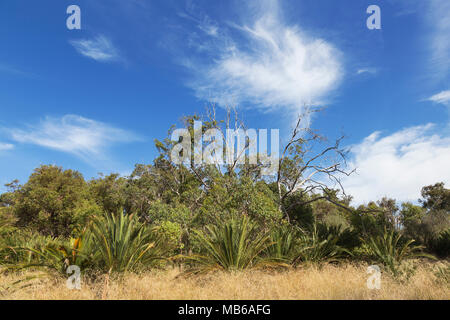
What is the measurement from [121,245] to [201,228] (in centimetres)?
690

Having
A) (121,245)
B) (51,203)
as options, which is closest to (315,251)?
(121,245)

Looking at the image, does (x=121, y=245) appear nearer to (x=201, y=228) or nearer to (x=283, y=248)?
(x=283, y=248)

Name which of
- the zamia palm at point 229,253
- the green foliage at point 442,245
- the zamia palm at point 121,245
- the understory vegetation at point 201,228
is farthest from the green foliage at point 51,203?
the green foliage at point 442,245

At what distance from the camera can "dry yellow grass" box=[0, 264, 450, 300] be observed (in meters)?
4.55

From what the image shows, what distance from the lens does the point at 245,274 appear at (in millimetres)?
5746

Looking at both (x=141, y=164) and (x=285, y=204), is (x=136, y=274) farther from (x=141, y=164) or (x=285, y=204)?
(x=141, y=164)

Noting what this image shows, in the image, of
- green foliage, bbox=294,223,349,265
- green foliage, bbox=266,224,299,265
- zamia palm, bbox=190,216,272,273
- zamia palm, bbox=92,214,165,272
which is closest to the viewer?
zamia palm, bbox=92,214,165,272

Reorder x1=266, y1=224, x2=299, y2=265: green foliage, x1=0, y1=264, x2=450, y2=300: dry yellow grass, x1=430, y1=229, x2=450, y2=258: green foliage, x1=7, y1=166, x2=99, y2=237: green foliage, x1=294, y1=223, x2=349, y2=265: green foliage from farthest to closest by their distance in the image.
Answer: x1=7, y1=166, x2=99, y2=237: green foliage
x1=430, y1=229, x2=450, y2=258: green foliage
x1=294, y1=223, x2=349, y2=265: green foliage
x1=266, y1=224, x2=299, y2=265: green foliage
x1=0, y1=264, x2=450, y2=300: dry yellow grass

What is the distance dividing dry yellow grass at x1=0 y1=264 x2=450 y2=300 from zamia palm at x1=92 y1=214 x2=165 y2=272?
38 centimetres

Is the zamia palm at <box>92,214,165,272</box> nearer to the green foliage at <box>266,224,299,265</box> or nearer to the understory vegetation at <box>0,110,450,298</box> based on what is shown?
the understory vegetation at <box>0,110,450,298</box>

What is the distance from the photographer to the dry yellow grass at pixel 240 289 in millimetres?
4547

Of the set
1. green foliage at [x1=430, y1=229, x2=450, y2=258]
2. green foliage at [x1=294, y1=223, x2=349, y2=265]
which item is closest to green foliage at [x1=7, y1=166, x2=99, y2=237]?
green foliage at [x1=294, y1=223, x2=349, y2=265]

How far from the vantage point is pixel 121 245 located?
5.85m
